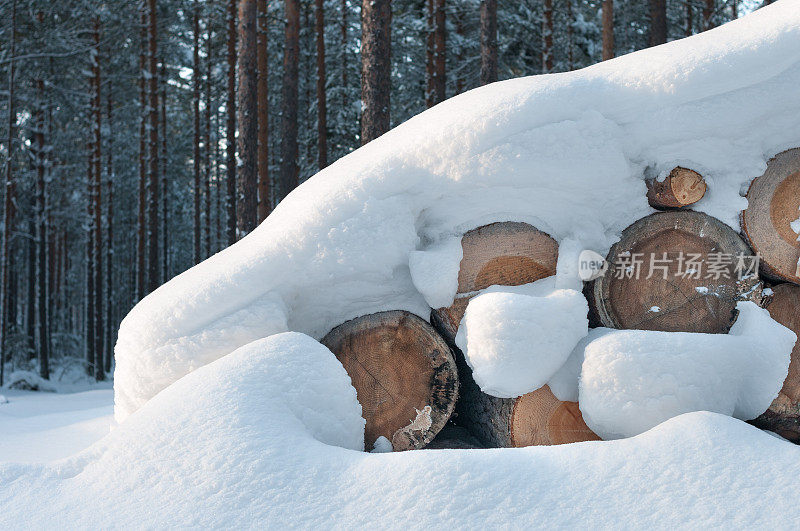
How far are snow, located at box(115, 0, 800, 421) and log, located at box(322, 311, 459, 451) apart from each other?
142mm

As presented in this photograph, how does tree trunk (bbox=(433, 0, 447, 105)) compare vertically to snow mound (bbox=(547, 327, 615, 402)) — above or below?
above

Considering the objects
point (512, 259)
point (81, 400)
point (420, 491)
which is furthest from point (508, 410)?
point (81, 400)

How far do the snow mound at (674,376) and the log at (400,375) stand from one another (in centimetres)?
61

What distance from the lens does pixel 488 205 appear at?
2633 mm

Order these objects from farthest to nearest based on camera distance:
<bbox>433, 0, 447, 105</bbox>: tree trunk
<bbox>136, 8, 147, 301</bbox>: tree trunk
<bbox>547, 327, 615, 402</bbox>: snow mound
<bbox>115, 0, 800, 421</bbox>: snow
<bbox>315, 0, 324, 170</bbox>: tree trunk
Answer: <bbox>136, 8, 147, 301</bbox>: tree trunk < <bbox>315, 0, 324, 170</bbox>: tree trunk < <bbox>433, 0, 447, 105</bbox>: tree trunk < <bbox>115, 0, 800, 421</bbox>: snow < <bbox>547, 327, 615, 402</bbox>: snow mound

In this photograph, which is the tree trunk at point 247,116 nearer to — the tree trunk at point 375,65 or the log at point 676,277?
the tree trunk at point 375,65

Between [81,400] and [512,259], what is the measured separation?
811 cm

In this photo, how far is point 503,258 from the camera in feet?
8.66

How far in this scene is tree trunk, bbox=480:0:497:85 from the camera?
32.7ft

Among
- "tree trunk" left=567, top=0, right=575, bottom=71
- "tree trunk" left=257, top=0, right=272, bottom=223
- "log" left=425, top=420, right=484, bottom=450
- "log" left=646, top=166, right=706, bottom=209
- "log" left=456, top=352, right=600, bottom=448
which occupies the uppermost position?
"tree trunk" left=567, top=0, right=575, bottom=71

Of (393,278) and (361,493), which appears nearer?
(361,493)

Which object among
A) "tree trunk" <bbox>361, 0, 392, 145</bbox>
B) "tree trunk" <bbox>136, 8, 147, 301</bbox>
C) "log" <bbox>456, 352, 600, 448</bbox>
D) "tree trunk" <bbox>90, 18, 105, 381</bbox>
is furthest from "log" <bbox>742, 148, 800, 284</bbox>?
"tree trunk" <bbox>90, 18, 105, 381</bbox>

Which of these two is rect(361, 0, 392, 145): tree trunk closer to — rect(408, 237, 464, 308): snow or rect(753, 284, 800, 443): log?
rect(408, 237, 464, 308): snow

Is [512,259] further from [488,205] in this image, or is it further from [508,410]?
[508,410]
